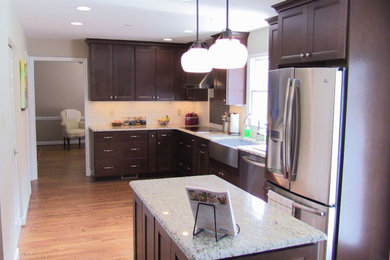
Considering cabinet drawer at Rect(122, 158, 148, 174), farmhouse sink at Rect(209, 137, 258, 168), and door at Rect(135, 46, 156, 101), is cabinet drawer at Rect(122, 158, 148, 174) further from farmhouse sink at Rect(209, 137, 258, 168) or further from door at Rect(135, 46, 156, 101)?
farmhouse sink at Rect(209, 137, 258, 168)

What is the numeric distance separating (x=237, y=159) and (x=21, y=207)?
2.53 metres

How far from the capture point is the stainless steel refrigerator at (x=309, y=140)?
A: 2717mm

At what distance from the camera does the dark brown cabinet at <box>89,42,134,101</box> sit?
6.27 meters

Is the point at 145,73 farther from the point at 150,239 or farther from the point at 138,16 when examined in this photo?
the point at 150,239

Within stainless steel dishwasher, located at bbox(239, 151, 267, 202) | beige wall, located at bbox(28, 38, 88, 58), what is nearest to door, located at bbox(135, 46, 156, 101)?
beige wall, located at bbox(28, 38, 88, 58)

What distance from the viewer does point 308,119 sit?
287cm

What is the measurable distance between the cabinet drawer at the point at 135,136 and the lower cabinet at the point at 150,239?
361 cm

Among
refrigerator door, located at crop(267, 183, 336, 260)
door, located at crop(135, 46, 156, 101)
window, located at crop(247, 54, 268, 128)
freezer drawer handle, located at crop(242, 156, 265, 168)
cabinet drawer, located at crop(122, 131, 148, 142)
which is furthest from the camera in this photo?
door, located at crop(135, 46, 156, 101)

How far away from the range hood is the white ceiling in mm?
619

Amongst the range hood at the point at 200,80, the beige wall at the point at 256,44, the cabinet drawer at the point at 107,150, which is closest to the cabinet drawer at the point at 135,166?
the cabinet drawer at the point at 107,150

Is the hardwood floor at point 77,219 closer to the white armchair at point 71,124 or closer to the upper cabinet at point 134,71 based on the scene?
the upper cabinet at point 134,71

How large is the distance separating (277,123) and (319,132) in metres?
0.45

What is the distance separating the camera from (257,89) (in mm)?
5086

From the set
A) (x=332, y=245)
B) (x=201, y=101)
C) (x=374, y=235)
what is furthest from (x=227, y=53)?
(x=201, y=101)
